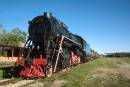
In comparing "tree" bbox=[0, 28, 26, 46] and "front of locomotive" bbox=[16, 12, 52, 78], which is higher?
"tree" bbox=[0, 28, 26, 46]

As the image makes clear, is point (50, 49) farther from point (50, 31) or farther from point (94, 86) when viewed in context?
point (94, 86)

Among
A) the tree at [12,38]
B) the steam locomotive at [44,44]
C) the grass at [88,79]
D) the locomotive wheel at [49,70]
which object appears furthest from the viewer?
the tree at [12,38]

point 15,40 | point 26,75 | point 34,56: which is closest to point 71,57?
point 34,56

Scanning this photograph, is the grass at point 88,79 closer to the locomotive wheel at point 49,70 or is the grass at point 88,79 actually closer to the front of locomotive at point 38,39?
the locomotive wheel at point 49,70

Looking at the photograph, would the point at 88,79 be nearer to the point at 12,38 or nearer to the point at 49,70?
the point at 49,70

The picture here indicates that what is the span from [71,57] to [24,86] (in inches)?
429

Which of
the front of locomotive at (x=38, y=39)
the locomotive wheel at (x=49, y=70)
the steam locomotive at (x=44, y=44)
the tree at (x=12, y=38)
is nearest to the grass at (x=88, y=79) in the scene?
the locomotive wheel at (x=49, y=70)

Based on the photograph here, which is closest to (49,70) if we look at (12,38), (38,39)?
(38,39)

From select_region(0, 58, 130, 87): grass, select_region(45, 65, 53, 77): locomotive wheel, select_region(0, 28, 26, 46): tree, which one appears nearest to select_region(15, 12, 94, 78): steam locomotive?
select_region(45, 65, 53, 77): locomotive wheel

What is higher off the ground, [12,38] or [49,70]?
[12,38]

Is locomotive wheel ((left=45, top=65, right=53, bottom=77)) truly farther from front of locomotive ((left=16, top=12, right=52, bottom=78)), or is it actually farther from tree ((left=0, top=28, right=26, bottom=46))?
tree ((left=0, top=28, right=26, bottom=46))

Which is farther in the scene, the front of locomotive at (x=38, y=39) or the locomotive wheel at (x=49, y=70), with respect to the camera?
the front of locomotive at (x=38, y=39)

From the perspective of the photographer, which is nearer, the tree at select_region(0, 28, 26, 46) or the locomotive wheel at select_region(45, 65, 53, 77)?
the locomotive wheel at select_region(45, 65, 53, 77)

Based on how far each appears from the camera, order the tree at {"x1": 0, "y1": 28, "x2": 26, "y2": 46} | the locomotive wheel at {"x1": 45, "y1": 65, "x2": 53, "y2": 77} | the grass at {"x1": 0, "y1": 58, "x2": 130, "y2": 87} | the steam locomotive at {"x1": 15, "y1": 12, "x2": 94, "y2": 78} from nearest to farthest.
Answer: the grass at {"x1": 0, "y1": 58, "x2": 130, "y2": 87}, the locomotive wheel at {"x1": 45, "y1": 65, "x2": 53, "y2": 77}, the steam locomotive at {"x1": 15, "y1": 12, "x2": 94, "y2": 78}, the tree at {"x1": 0, "y1": 28, "x2": 26, "y2": 46}
